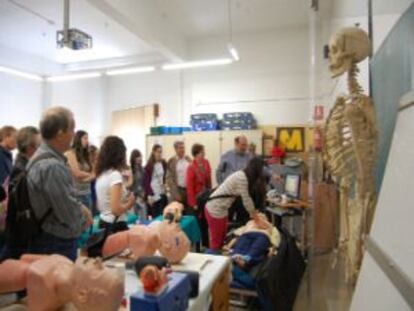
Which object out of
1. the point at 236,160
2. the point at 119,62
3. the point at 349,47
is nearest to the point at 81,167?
the point at 236,160

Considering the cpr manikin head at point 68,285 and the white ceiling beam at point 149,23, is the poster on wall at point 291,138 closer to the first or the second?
the white ceiling beam at point 149,23

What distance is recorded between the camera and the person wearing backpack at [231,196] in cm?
379

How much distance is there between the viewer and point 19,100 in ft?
26.7

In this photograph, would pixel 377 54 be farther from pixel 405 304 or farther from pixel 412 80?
pixel 405 304

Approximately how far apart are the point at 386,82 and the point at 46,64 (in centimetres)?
820

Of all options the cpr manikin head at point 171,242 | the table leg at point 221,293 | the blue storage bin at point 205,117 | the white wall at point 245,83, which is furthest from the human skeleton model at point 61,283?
the white wall at point 245,83

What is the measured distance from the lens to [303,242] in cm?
482

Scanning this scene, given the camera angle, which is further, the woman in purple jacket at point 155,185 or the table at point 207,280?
the woman in purple jacket at point 155,185

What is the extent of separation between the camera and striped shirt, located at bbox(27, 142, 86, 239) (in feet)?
5.90

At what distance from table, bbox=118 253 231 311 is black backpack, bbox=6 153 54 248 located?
51 centimetres

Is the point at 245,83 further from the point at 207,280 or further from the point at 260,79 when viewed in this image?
the point at 207,280

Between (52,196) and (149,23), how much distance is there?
472 cm

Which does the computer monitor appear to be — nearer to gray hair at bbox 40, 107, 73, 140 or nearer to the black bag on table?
the black bag on table

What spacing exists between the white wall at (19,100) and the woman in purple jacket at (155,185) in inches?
150
